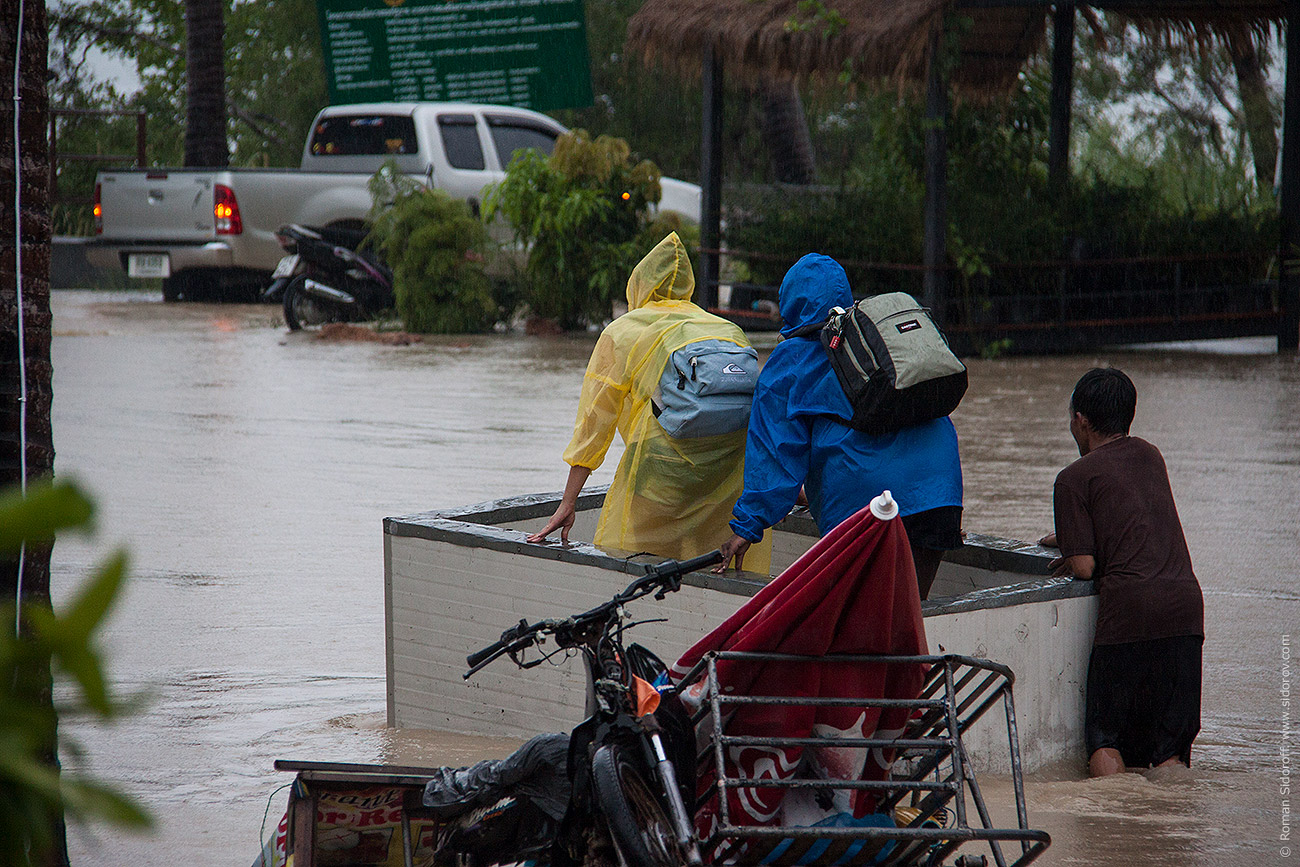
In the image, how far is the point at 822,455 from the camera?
3.91 meters

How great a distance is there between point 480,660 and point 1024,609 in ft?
5.76

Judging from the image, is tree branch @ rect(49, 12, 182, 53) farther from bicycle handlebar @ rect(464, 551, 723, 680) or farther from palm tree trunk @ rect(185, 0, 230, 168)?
bicycle handlebar @ rect(464, 551, 723, 680)

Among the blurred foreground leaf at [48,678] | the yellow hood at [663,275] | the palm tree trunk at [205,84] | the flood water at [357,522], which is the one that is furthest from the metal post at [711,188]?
the blurred foreground leaf at [48,678]

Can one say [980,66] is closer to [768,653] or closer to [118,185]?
[118,185]

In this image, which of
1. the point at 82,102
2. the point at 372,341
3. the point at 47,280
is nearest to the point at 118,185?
the point at 372,341

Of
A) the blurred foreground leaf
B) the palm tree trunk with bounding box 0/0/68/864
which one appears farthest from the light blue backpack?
the blurred foreground leaf

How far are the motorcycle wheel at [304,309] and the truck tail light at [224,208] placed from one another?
5.44ft

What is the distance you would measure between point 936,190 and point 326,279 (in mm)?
7069

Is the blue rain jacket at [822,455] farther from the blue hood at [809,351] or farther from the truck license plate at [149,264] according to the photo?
the truck license plate at [149,264]

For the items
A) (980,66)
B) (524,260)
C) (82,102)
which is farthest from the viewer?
(82,102)

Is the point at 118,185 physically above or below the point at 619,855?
above

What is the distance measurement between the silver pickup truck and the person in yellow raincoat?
1293 cm

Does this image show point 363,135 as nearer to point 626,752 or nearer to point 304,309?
point 304,309

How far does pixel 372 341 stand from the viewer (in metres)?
15.5
